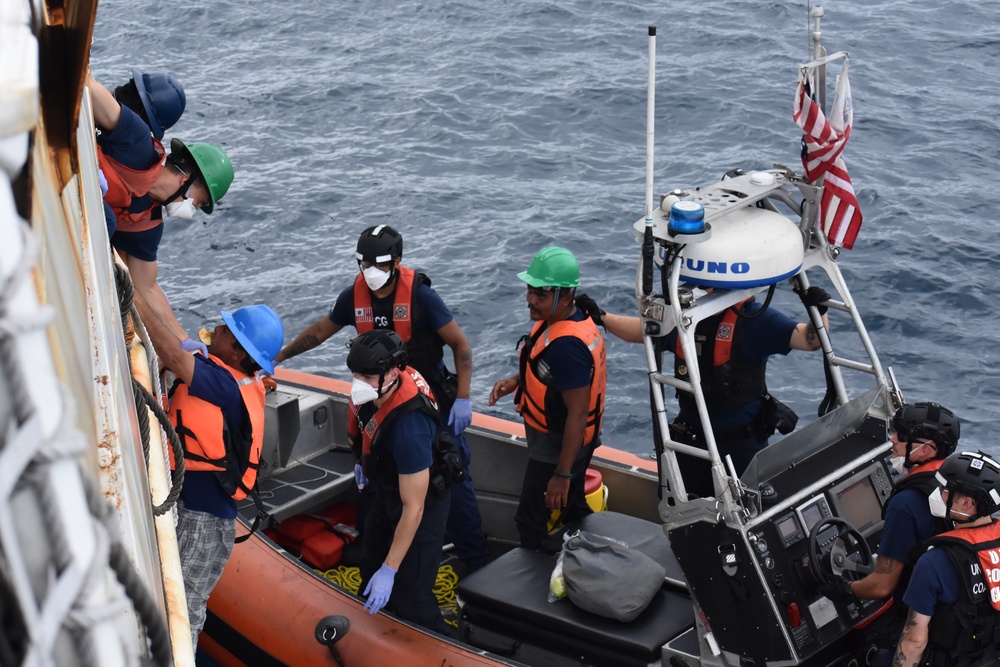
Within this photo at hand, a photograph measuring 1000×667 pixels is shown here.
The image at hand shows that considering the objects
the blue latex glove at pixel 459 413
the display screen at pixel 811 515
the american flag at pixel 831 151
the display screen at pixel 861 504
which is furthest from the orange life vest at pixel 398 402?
the american flag at pixel 831 151

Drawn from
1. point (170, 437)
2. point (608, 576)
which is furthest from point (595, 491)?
point (170, 437)

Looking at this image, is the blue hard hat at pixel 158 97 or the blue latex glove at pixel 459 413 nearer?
the blue hard hat at pixel 158 97

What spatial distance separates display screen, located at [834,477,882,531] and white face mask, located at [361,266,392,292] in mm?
2423

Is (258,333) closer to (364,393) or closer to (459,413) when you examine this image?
(364,393)

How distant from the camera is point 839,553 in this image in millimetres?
4551

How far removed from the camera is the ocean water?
11.1m

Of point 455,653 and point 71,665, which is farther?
point 455,653

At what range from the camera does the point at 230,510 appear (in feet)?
15.5

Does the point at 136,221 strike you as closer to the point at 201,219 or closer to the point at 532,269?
the point at 532,269

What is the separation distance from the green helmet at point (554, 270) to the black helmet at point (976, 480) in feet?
6.06

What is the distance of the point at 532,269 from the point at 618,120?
10818mm

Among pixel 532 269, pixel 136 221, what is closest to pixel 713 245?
pixel 532 269

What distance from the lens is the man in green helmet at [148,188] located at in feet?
13.8

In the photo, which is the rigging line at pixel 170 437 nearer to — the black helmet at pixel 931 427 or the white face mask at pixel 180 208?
the white face mask at pixel 180 208
